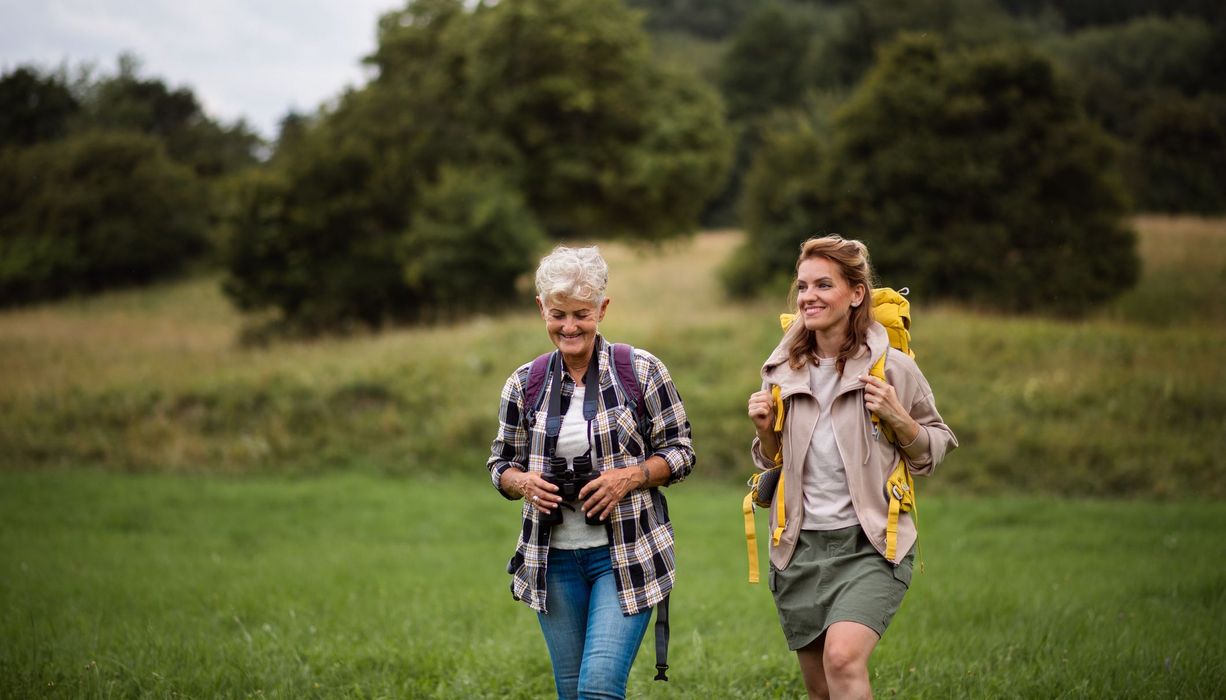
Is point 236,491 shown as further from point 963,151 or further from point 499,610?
point 963,151

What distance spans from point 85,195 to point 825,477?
41014mm

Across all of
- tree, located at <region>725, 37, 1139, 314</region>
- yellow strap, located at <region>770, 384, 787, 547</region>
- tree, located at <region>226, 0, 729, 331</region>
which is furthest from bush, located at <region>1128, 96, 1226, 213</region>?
yellow strap, located at <region>770, 384, 787, 547</region>

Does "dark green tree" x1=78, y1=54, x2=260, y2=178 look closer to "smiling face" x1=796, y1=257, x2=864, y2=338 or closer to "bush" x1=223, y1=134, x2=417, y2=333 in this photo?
"bush" x1=223, y1=134, x2=417, y2=333

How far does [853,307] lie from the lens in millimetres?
4215

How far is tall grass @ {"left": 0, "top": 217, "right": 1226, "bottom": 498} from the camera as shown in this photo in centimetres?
1631

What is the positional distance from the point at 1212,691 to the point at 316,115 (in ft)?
126

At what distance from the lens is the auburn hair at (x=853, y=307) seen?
4141mm

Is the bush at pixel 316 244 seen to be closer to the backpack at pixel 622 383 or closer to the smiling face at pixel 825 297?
the backpack at pixel 622 383

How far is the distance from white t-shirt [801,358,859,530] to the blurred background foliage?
23262 millimetres

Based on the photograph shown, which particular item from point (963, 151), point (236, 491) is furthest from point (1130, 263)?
point (236, 491)

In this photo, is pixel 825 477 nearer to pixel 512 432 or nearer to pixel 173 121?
pixel 512 432

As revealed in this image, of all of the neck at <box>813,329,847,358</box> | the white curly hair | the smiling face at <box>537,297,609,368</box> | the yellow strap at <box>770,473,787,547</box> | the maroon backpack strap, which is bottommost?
the yellow strap at <box>770,473,787,547</box>

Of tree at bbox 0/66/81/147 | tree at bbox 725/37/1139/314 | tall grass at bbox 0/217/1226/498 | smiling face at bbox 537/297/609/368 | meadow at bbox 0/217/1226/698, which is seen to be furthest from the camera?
tree at bbox 0/66/81/147

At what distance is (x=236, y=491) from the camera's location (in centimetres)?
1612
